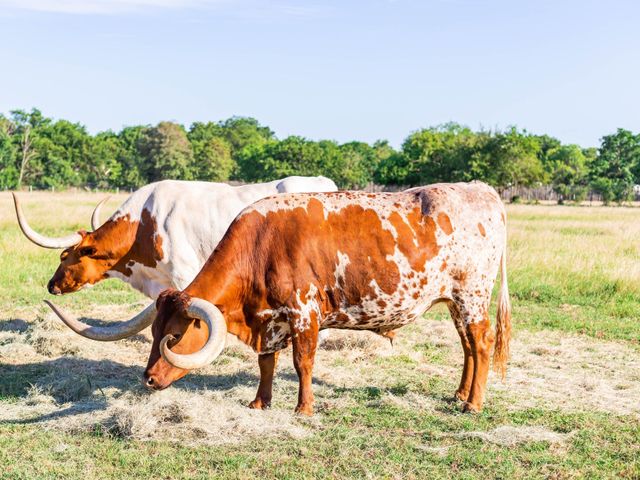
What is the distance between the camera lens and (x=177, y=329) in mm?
5469

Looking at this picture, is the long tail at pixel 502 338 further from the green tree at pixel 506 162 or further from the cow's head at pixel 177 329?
the green tree at pixel 506 162

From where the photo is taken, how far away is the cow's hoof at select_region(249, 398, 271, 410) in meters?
6.40

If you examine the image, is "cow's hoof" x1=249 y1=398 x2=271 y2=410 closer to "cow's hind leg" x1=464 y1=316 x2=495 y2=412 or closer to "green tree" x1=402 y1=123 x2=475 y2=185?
"cow's hind leg" x1=464 y1=316 x2=495 y2=412

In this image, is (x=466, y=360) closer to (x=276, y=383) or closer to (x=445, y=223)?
(x=445, y=223)

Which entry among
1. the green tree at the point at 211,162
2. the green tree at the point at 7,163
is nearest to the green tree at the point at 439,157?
the green tree at the point at 211,162

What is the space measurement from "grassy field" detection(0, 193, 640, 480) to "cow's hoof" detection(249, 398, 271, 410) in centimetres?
14

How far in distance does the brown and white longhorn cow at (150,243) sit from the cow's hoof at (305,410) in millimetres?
2776

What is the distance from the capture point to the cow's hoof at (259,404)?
6398 millimetres

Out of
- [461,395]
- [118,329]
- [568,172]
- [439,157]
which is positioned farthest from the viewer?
[568,172]

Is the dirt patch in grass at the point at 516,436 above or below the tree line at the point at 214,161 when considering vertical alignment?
below

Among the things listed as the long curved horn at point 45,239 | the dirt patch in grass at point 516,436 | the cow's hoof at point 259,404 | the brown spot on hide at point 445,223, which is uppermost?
the brown spot on hide at point 445,223

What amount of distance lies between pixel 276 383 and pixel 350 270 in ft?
5.43

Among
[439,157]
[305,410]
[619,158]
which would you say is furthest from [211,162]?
[305,410]

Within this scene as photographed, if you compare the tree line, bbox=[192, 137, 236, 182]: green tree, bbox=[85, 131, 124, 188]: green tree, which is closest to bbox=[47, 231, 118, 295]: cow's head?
the tree line
